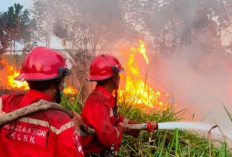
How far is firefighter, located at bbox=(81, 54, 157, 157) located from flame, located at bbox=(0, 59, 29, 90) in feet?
32.7

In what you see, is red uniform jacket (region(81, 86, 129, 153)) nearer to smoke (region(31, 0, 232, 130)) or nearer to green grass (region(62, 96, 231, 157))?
green grass (region(62, 96, 231, 157))

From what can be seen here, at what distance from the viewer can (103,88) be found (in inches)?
126

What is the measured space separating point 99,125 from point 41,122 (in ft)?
3.32

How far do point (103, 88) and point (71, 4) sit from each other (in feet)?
30.9

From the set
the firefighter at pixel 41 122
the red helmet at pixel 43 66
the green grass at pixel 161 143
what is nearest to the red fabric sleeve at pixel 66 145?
the firefighter at pixel 41 122

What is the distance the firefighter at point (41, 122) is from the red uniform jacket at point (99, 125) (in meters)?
0.81

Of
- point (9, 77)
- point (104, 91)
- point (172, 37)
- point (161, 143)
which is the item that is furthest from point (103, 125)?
point (9, 77)

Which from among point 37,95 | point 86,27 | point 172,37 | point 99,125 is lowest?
point 99,125

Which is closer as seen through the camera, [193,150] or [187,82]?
[193,150]

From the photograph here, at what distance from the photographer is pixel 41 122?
181cm

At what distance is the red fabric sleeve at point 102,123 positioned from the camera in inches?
109

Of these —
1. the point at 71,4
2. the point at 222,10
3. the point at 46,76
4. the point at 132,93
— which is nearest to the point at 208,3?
the point at 222,10

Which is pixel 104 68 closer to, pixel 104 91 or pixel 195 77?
pixel 104 91

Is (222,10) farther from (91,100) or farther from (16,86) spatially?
(91,100)
